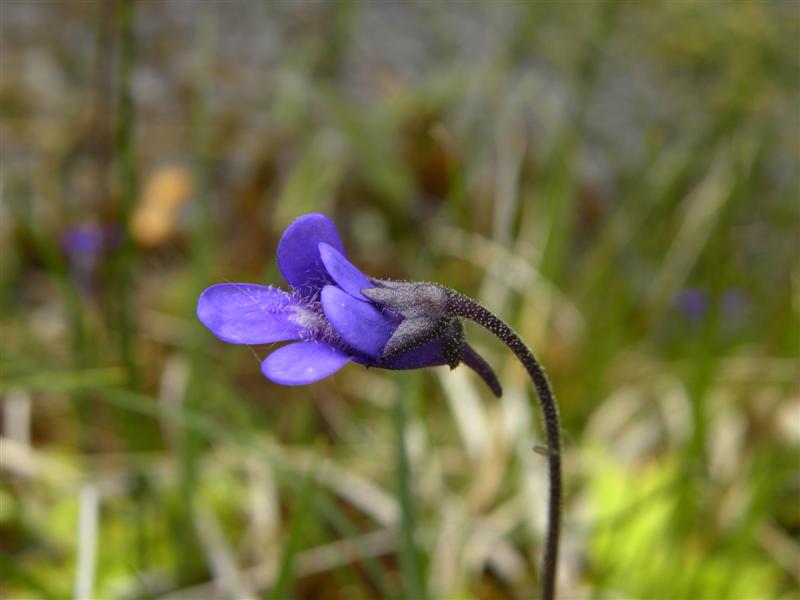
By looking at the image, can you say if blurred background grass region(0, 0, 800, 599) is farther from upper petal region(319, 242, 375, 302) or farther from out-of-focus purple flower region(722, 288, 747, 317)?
upper petal region(319, 242, 375, 302)

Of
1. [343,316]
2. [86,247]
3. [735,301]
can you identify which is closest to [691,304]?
[735,301]

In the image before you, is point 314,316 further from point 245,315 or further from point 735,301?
point 735,301

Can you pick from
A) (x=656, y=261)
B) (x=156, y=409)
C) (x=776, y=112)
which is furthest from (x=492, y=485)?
(x=776, y=112)

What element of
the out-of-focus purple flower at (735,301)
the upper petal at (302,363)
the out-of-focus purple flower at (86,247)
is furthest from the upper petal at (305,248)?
the out-of-focus purple flower at (735,301)

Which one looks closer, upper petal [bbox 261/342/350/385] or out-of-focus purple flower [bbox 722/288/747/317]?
upper petal [bbox 261/342/350/385]

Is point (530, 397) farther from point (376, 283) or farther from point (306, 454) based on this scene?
point (376, 283)

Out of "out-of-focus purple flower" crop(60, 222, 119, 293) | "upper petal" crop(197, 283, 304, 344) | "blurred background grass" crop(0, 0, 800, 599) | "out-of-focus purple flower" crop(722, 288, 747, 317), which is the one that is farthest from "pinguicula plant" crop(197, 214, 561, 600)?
"out-of-focus purple flower" crop(722, 288, 747, 317)
